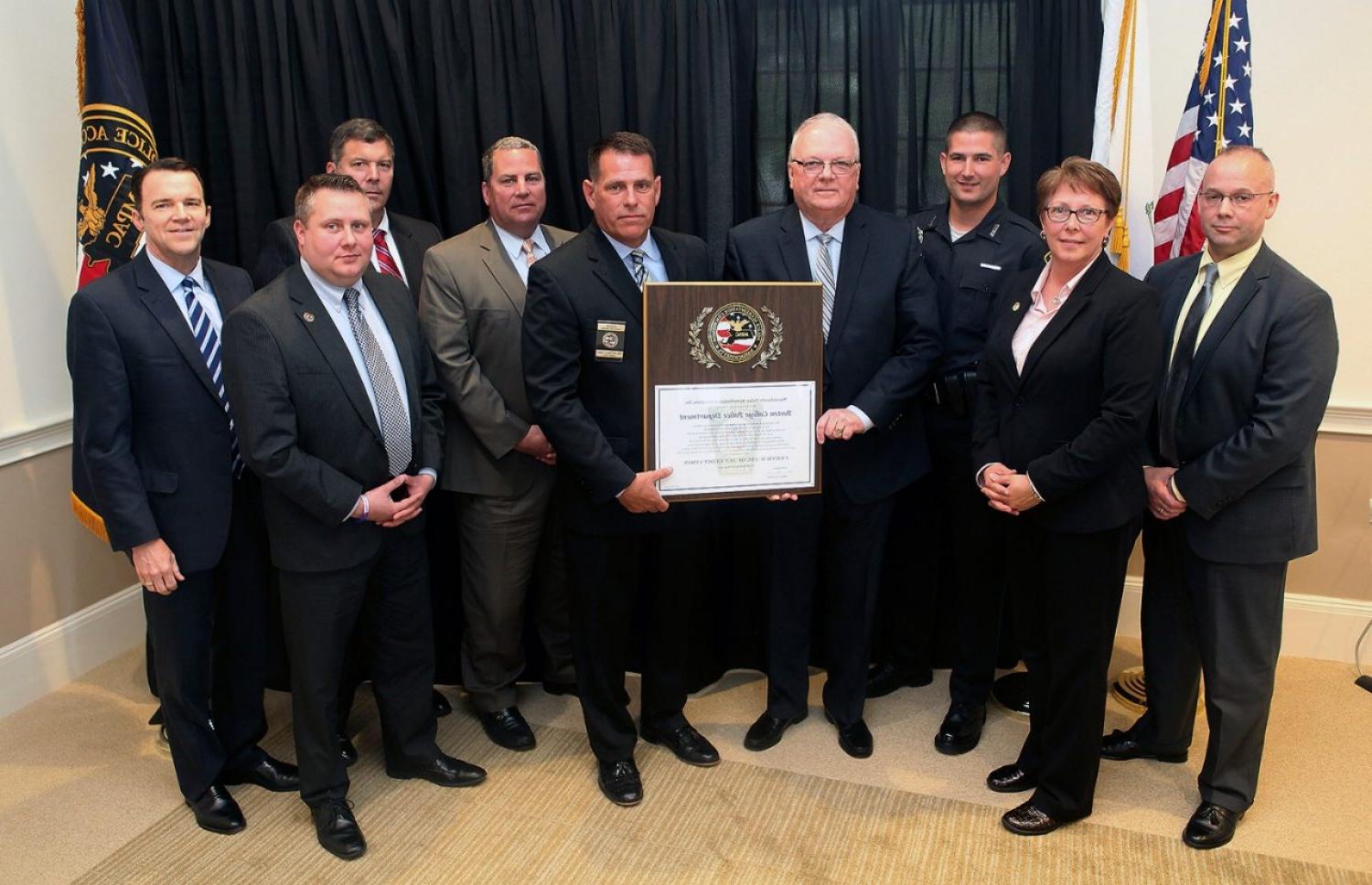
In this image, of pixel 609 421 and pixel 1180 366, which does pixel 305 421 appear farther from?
pixel 1180 366

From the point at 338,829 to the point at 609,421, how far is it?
1268 mm

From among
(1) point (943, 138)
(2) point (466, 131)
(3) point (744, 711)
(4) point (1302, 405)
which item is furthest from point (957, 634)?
(2) point (466, 131)

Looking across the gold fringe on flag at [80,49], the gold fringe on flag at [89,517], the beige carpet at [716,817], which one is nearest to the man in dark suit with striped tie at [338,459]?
the beige carpet at [716,817]

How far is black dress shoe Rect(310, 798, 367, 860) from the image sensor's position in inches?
102

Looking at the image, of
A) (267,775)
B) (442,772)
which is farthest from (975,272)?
(267,775)

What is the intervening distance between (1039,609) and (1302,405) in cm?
79

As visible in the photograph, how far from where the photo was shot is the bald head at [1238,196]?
7.84 ft

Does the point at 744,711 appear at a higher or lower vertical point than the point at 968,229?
lower

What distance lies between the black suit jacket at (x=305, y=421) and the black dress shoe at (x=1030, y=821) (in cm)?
181

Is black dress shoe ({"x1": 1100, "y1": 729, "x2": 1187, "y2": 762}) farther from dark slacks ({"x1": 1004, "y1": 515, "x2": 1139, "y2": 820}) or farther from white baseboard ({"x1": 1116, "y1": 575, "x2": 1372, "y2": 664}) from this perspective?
white baseboard ({"x1": 1116, "y1": 575, "x2": 1372, "y2": 664})

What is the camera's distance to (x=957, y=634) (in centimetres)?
313

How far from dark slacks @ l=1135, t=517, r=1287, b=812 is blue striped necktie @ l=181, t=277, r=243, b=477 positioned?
98.6 inches

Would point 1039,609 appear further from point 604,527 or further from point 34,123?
point 34,123

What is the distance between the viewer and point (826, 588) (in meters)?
3.06
